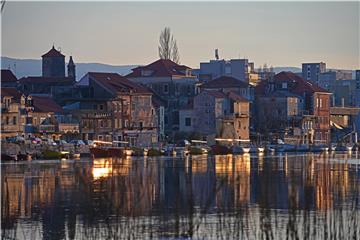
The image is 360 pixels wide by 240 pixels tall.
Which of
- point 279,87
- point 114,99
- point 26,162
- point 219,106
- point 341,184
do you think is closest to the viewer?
point 341,184

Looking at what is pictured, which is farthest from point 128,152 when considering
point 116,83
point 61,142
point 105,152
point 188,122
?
point 188,122

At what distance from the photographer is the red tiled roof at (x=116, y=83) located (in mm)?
104025

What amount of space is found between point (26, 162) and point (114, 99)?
98.0ft

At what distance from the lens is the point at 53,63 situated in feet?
433

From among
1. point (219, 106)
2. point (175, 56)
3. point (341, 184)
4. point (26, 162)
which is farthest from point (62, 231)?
point (175, 56)

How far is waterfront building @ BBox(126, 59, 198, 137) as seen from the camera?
11494 cm

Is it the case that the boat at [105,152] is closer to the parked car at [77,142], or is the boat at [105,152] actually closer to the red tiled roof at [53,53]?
the parked car at [77,142]

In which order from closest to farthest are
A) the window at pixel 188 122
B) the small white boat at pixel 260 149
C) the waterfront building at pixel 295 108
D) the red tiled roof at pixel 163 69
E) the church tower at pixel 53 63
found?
the small white boat at pixel 260 149 < the window at pixel 188 122 < the red tiled roof at pixel 163 69 < the waterfront building at pixel 295 108 < the church tower at pixel 53 63

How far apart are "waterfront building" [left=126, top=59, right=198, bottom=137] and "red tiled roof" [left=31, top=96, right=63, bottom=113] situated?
17172 mm

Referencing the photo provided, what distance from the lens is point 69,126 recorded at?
9531 centimetres

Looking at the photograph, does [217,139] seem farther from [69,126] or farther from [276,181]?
[276,181]

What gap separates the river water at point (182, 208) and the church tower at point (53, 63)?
3168 inches

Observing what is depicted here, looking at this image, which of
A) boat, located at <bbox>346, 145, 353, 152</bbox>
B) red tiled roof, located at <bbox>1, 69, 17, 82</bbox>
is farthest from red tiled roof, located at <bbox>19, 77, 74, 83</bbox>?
boat, located at <bbox>346, 145, 353, 152</bbox>

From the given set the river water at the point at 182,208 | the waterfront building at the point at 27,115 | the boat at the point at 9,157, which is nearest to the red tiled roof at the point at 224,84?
the waterfront building at the point at 27,115
